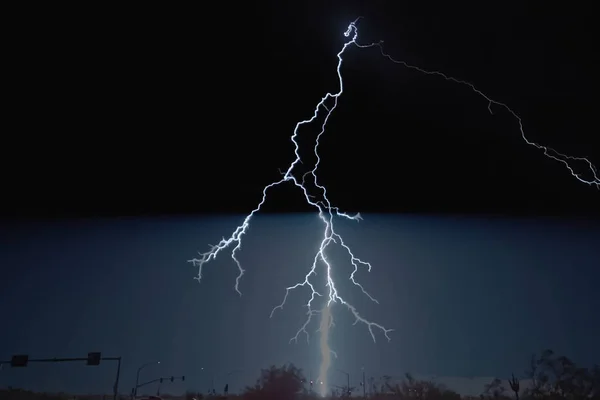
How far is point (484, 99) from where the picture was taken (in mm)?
9688

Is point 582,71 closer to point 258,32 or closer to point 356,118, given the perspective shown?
point 356,118

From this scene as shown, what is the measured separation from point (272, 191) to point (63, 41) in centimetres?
501

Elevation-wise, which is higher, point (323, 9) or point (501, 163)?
point (323, 9)

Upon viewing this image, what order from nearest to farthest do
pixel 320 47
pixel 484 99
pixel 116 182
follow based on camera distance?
pixel 320 47 → pixel 484 99 → pixel 116 182

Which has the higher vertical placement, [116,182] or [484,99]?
[484,99]

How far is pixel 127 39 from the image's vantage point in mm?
8383

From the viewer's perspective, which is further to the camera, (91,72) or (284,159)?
(284,159)

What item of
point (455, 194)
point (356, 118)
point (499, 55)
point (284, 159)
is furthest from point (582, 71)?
point (284, 159)

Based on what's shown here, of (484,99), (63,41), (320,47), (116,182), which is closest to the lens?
(63,41)

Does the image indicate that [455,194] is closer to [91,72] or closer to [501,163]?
[501,163]

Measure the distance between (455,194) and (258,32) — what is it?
5575mm

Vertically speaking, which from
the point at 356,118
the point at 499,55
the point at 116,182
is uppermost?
the point at 499,55

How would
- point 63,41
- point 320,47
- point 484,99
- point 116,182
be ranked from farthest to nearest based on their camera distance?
1. point 116,182
2. point 484,99
3. point 320,47
4. point 63,41

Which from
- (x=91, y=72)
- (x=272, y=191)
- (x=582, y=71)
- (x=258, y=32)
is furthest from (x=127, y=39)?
(x=582, y=71)
